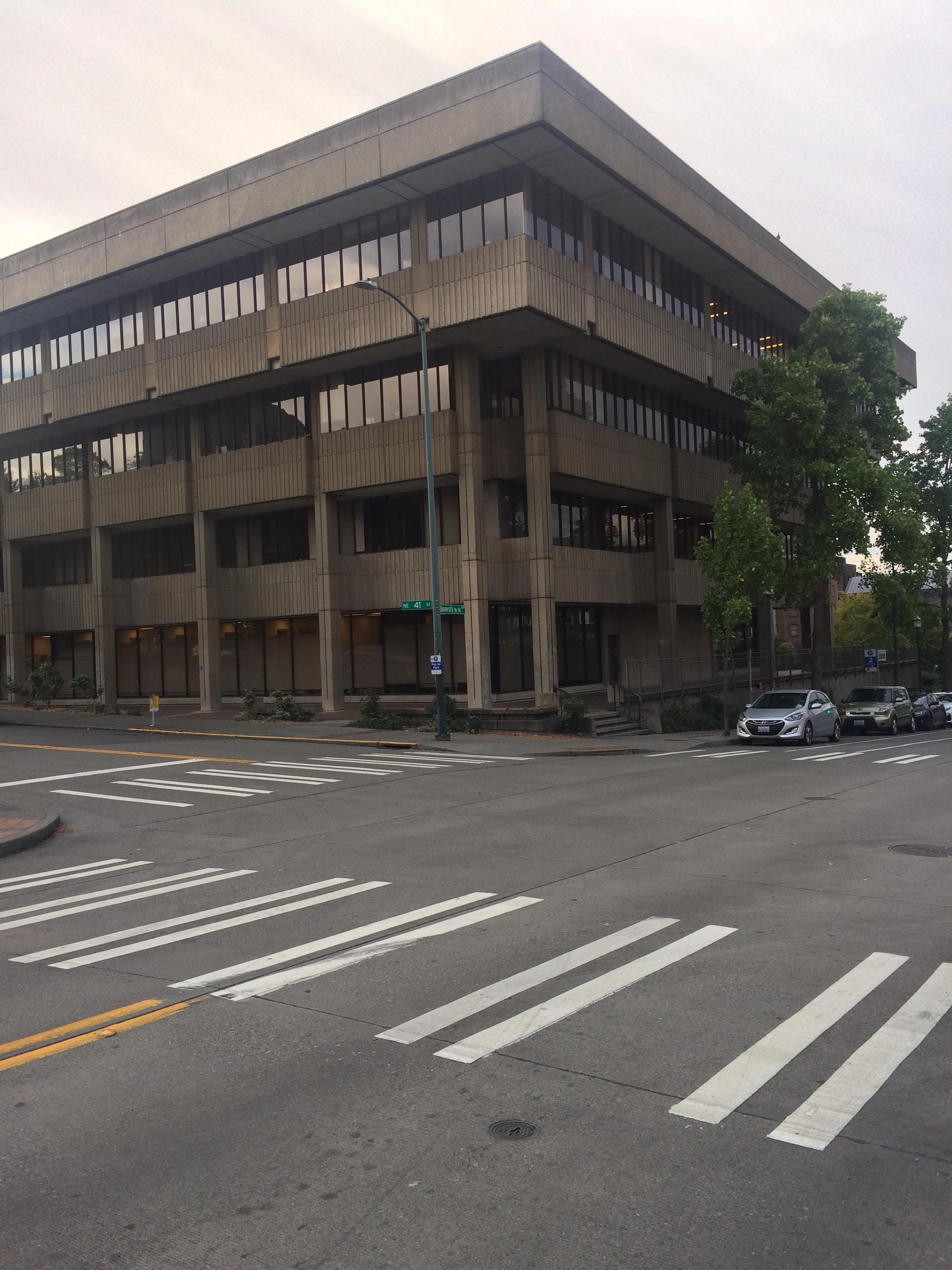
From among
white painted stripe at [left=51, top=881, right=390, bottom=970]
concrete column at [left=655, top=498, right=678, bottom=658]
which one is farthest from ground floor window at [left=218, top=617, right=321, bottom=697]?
white painted stripe at [left=51, top=881, right=390, bottom=970]

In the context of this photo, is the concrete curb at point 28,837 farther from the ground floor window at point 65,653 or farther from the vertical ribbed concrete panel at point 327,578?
the ground floor window at point 65,653

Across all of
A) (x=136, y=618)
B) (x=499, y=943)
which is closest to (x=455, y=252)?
(x=136, y=618)

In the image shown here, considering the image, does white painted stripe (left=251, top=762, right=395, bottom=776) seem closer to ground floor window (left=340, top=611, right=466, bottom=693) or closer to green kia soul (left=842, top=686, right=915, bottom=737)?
ground floor window (left=340, top=611, right=466, bottom=693)

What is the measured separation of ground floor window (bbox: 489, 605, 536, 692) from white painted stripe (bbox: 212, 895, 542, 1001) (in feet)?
84.2

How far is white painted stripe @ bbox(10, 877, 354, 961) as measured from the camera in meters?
8.69

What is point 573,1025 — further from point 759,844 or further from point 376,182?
point 376,182

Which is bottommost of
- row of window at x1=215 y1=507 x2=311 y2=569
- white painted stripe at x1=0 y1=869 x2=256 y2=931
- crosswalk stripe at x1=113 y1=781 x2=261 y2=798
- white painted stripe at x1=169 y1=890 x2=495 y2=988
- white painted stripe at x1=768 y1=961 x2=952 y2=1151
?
white painted stripe at x1=0 y1=869 x2=256 y2=931

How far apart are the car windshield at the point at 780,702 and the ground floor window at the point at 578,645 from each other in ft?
30.4

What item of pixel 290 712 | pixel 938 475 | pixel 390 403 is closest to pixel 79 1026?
pixel 290 712

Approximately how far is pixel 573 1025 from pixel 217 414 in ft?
124

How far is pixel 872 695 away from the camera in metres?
39.2

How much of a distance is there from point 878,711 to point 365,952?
109 ft

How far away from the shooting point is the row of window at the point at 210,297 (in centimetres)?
3806

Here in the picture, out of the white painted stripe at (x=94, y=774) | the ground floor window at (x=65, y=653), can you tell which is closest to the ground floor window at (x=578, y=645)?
the white painted stripe at (x=94, y=774)
